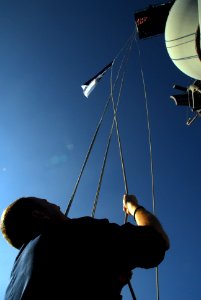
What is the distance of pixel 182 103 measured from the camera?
12.8 metres

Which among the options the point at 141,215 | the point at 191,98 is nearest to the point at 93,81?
the point at 191,98

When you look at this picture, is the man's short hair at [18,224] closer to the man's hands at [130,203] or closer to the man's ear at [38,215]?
the man's ear at [38,215]

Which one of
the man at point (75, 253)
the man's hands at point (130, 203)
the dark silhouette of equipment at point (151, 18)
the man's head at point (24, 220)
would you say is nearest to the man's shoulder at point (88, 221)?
the man at point (75, 253)

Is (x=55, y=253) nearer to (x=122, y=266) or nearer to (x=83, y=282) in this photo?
(x=83, y=282)

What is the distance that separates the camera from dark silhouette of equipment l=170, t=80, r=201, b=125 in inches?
447

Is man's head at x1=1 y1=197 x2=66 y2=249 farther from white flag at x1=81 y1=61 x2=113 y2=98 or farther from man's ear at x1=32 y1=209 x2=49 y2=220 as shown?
white flag at x1=81 y1=61 x2=113 y2=98

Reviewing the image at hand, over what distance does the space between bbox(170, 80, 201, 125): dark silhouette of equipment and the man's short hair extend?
416 inches

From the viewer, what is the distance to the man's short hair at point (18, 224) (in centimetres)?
163

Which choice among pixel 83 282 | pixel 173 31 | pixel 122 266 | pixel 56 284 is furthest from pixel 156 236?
pixel 173 31

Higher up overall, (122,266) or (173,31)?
(173,31)

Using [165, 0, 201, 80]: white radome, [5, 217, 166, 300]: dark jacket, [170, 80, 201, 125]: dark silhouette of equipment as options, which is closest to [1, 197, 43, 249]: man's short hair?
[5, 217, 166, 300]: dark jacket

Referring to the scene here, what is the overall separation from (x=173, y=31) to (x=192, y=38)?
875 mm

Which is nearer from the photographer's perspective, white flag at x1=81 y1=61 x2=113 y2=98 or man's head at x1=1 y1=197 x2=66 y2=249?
man's head at x1=1 y1=197 x2=66 y2=249

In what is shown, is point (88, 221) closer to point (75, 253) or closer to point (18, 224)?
point (75, 253)
